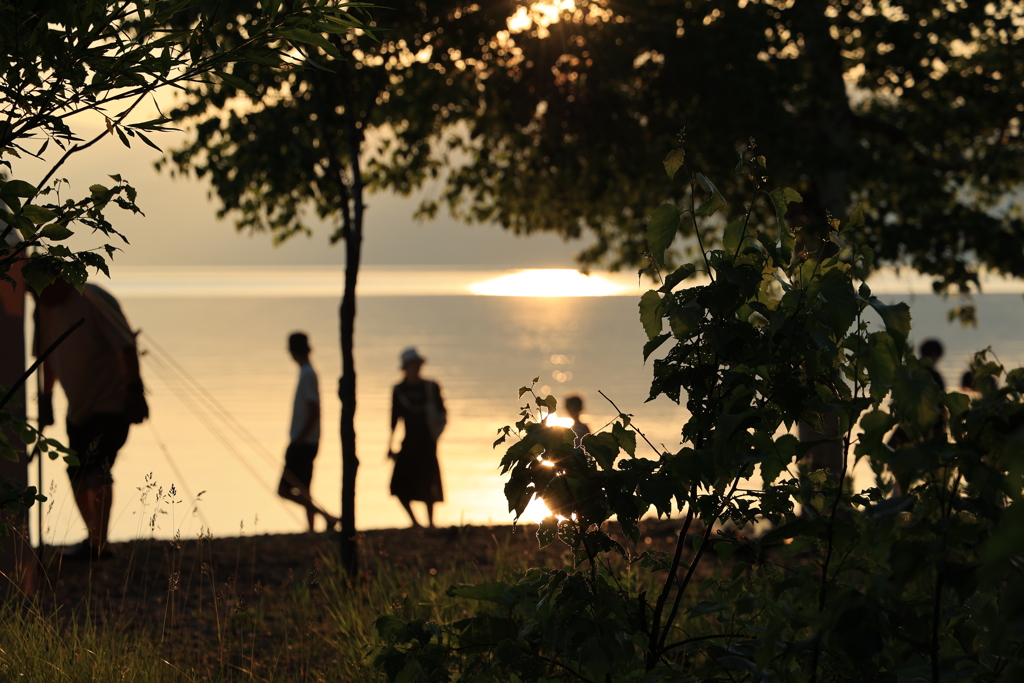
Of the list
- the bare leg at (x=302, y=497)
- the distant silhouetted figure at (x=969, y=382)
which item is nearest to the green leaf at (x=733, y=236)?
the distant silhouetted figure at (x=969, y=382)

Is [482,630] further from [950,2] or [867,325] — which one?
[950,2]

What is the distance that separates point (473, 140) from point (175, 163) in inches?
111

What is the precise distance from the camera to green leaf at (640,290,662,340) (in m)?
2.36

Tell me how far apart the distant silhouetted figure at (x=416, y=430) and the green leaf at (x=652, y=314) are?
291 inches

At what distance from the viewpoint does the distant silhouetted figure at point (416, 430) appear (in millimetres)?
9711

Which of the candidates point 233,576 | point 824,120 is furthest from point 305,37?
point 824,120

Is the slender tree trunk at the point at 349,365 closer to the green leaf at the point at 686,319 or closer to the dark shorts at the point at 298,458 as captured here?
the dark shorts at the point at 298,458

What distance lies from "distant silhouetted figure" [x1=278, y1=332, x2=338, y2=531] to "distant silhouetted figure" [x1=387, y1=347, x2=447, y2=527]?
82 cm

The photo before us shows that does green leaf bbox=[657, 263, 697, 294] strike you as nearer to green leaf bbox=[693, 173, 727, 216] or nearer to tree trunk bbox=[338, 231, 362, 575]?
green leaf bbox=[693, 173, 727, 216]

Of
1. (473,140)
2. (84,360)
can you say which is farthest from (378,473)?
(84,360)

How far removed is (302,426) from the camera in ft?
30.7

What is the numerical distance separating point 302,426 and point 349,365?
3.07 meters

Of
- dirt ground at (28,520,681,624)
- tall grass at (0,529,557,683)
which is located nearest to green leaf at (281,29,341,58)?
tall grass at (0,529,557,683)

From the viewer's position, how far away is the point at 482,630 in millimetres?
2672
